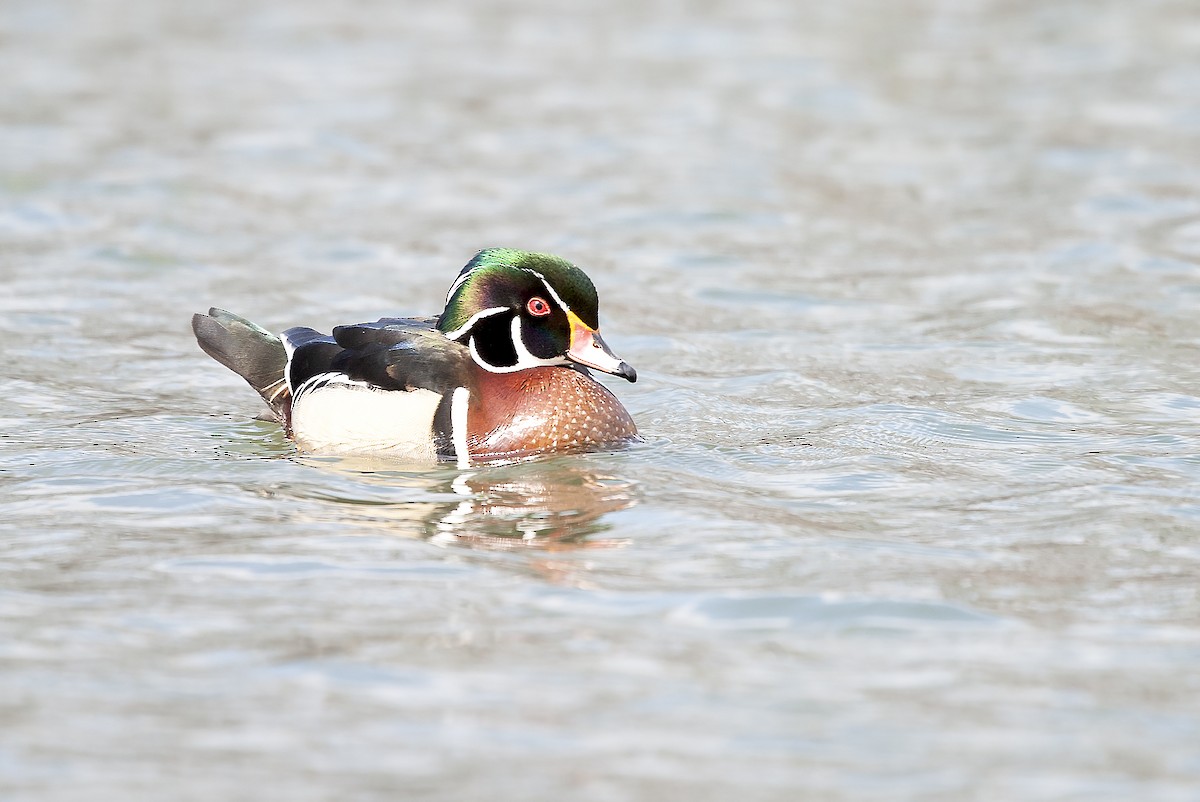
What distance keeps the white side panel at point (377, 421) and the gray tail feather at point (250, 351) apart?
0.53 m

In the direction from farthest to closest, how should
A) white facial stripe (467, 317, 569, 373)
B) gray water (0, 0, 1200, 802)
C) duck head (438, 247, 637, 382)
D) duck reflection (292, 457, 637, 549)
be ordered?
white facial stripe (467, 317, 569, 373)
duck head (438, 247, 637, 382)
duck reflection (292, 457, 637, 549)
gray water (0, 0, 1200, 802)

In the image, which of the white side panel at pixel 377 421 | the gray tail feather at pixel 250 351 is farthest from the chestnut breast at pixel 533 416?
the gray tail feather at pixel 250 351

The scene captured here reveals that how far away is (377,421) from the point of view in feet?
28.2

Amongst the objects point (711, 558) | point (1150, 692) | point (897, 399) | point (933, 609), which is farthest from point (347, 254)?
point (1150, 692)

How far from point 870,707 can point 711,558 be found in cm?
157

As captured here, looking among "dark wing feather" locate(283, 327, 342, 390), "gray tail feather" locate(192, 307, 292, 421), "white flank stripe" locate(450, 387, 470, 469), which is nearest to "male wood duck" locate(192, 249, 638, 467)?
"white flank stripe" locate(450, 387, 470, 469)

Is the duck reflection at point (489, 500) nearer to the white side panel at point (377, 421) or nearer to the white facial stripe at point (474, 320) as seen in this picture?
the white side panel at point (377, 421)

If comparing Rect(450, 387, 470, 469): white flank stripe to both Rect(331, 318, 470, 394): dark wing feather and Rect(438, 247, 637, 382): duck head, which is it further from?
Rect(438, 247, 637, 382): duck head

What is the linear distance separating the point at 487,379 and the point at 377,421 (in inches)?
21.5

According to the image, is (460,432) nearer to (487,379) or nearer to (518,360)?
(487,379)

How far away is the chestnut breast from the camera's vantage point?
28.1 ft

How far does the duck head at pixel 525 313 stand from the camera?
8523 millimetres

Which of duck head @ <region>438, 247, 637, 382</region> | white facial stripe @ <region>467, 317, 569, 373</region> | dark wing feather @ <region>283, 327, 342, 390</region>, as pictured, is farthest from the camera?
dark wing feather @ <region>283, 327, 342, 390</region>

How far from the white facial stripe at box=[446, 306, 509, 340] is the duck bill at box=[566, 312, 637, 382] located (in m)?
0.32
